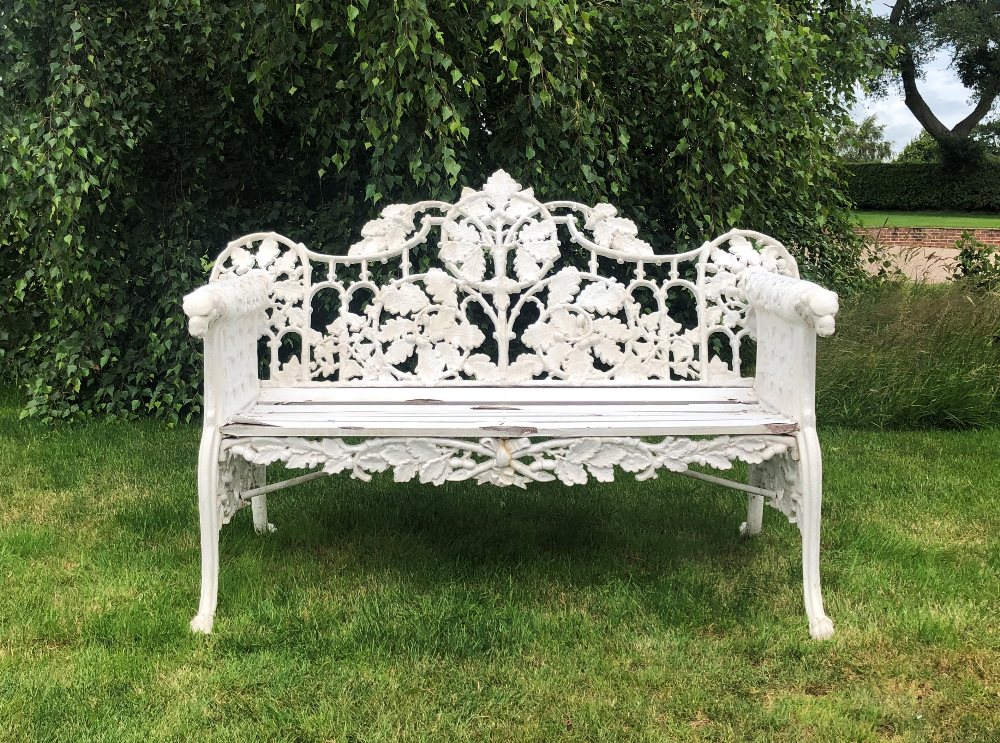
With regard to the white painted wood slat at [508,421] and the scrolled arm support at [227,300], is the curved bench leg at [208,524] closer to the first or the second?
the white painted wood slat at [508,421]

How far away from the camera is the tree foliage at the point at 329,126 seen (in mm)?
3354

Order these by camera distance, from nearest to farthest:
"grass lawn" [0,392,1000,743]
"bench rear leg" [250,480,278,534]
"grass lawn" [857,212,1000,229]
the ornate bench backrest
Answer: "grass lawn" [0,392,1000,743], the ornate bench backrest, "bench rear leg" [250,480,278,534], "grass lawn" [857,212,1000,229]

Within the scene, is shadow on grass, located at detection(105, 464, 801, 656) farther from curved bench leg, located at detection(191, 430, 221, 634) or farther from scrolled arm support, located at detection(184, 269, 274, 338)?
scrolled arm support, located at detection(184, 269, 274, 338)

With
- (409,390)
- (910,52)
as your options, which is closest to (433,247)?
(409,390)

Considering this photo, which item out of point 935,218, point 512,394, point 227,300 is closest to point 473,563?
point 512,394

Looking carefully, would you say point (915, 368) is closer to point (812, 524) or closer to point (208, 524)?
point (812, 524)

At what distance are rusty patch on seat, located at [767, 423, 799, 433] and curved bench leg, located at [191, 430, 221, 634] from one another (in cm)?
132

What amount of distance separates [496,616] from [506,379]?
0.75 metres

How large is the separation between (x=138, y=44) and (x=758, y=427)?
2826 millimetres

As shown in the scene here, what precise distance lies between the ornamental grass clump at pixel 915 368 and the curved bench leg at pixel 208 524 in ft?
9.91

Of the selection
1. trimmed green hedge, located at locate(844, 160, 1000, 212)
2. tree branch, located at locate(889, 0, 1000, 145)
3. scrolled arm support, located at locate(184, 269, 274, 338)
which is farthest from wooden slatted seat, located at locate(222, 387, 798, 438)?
trimmed green hedge, located at locate(844, 160, 1000, 212)

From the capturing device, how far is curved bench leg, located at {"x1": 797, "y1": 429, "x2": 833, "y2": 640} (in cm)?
223

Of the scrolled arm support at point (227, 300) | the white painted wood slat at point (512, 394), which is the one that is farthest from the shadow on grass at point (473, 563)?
Answer: the scrolled arm support at point (227, 300)

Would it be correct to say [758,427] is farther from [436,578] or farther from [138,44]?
[138,44]
